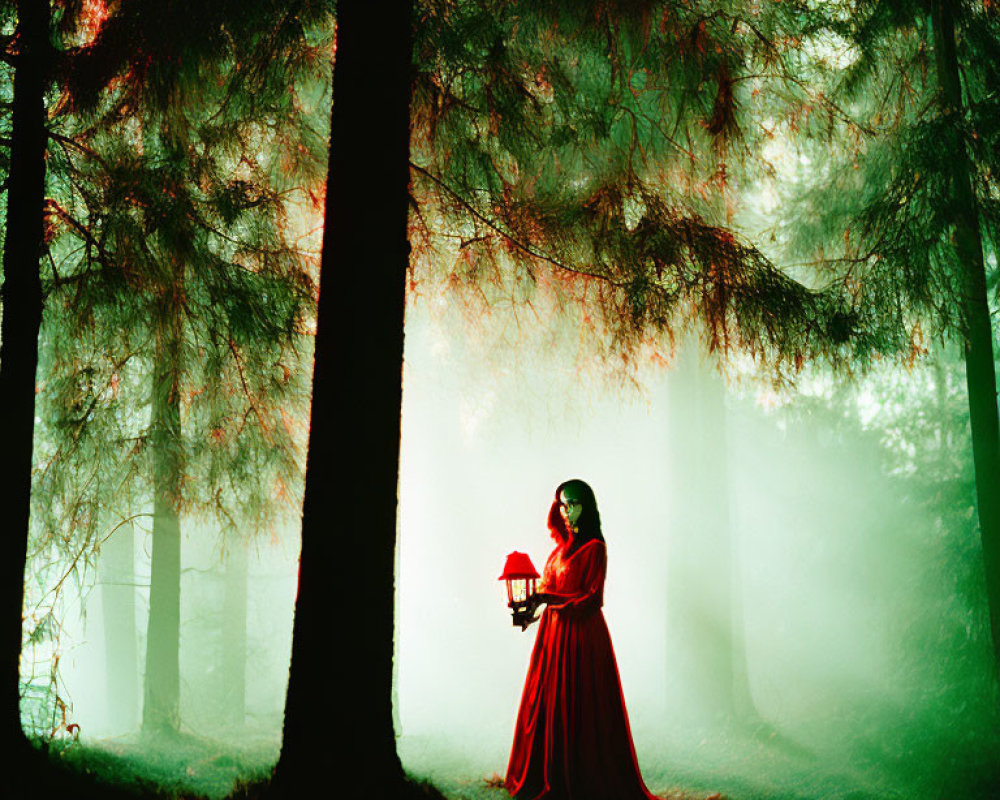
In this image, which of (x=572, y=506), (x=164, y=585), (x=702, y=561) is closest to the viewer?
(x=572, y=506)

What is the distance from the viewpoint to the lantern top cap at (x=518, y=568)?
15.4 feet

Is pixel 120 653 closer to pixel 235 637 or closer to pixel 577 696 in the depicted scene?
pixel 235 637

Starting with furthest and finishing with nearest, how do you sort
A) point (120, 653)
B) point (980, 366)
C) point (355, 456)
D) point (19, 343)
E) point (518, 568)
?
point (120, 653)
point (980, 366)
point (518, 568)
point (19, 343)
point (355, 456)

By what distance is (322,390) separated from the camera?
3.27 metres

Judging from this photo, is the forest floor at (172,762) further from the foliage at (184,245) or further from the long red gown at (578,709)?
the long red gown at (578,709)

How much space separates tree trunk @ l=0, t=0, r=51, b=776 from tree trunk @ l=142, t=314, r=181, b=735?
2.56 metres

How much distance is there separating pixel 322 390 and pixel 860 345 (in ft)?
12.0

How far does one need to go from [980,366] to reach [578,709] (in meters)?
3.90

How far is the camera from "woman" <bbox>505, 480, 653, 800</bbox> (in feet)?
16.3

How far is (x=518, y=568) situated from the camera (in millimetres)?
4715

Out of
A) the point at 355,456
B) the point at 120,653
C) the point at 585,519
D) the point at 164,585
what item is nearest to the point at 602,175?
the point at 585,519

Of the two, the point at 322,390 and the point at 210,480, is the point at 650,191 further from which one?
the point at 210,480

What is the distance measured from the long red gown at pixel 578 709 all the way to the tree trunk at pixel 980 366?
2982mm

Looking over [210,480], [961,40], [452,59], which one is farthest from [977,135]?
[210,480]
